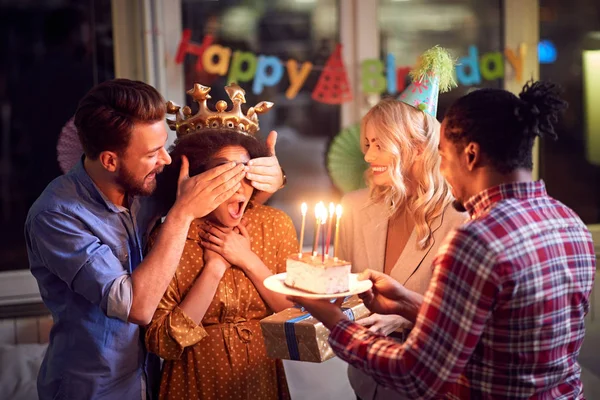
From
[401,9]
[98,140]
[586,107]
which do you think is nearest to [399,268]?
[98,140]

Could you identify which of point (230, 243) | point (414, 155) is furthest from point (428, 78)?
point (230, 243)

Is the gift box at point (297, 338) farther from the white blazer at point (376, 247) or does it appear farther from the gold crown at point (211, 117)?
the gold crown at point (211, 117)

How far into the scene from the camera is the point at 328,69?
400 centimetres

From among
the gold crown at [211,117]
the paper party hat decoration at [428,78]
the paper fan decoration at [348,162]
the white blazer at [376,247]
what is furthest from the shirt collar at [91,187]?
the paper fan decoration at [348,162]

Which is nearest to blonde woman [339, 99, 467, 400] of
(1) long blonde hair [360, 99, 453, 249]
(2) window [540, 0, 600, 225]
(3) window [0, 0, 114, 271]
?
(1) long blonde hair [360, 99, 453, 249]

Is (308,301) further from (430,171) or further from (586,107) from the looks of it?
(586,107)

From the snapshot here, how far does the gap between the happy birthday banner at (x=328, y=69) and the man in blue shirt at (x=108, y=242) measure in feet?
5.87

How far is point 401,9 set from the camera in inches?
162

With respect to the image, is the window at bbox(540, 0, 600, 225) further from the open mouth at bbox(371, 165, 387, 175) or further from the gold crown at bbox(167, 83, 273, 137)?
the gold crown at bbox(167, 83, 273, 137)

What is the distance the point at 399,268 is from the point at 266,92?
6.55 ft

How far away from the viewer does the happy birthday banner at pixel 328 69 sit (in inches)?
151

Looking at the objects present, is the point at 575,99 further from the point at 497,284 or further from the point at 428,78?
the point at 497,284

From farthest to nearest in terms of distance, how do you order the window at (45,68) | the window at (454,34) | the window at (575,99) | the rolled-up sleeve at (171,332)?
1. the window at (575,99)
2. the window at (454,34)
3. the window at (45,68)
4. the rolled-up sleeve at (171,332)

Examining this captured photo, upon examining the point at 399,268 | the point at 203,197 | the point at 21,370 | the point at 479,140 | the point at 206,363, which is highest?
the point at 479,140
